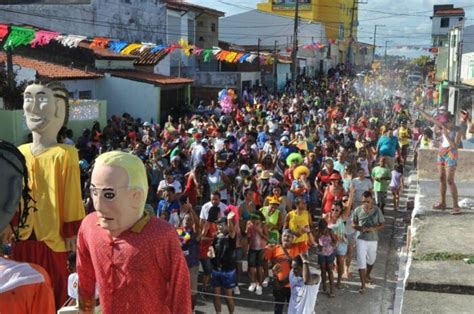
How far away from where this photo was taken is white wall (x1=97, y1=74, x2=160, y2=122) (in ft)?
70.3

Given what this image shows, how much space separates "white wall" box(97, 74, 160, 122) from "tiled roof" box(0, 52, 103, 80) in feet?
1.78

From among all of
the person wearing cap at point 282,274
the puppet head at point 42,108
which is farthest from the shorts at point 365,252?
the puppet head at point 42,108

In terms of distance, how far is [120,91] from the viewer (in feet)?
70.6

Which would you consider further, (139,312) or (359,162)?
(359,162)

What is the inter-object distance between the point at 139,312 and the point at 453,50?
83.2 feet

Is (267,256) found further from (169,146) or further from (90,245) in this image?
(169,146)

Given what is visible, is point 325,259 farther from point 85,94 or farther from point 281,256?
point 85,94

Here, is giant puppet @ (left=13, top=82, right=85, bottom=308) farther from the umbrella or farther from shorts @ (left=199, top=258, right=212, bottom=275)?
the umbrella

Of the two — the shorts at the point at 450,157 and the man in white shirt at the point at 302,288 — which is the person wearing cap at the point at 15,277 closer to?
the man in white shirt at the point at 302,288

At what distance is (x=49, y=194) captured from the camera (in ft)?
12.9

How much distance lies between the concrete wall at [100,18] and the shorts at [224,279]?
72.5 ft

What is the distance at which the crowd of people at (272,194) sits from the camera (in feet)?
23.7

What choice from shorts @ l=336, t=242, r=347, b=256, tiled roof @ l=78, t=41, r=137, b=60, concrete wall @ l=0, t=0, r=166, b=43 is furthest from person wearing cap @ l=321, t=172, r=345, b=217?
concrete wall @ l=0, t=0, r=166, b=43

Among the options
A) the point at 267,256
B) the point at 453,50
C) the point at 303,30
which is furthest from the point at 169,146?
the point at 303,30
